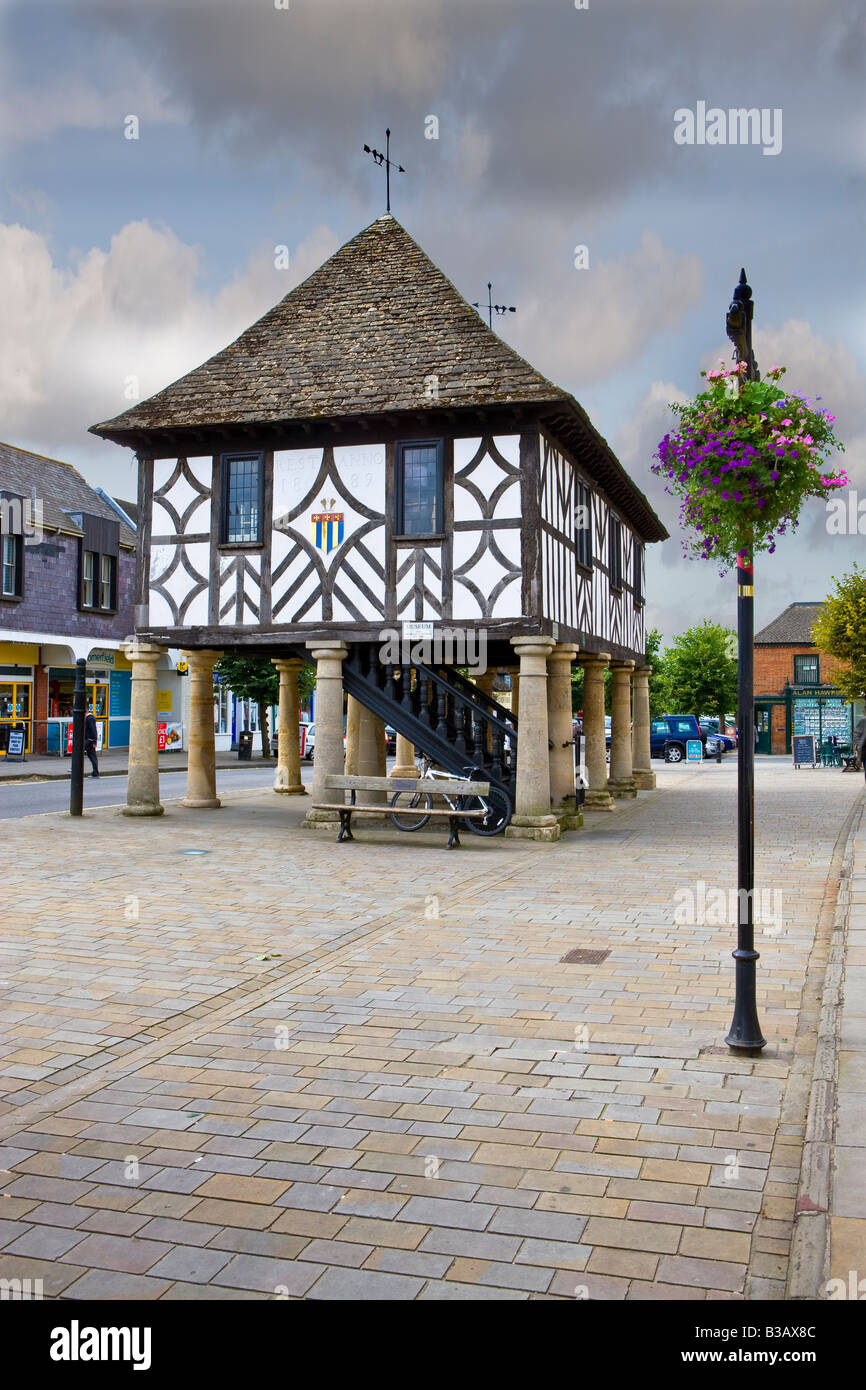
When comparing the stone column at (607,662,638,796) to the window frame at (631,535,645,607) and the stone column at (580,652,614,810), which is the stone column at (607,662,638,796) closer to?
the window frame at (631,535,645,607)

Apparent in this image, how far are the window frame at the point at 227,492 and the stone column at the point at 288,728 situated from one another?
6015 millimetres

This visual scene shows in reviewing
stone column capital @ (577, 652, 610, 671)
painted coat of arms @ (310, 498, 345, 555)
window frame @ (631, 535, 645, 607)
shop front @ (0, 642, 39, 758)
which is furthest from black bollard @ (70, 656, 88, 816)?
shop front @ (0, 642, 39, 758)

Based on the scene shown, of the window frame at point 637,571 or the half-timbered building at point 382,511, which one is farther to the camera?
the window frame at point 637,571

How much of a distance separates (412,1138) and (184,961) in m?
3.63

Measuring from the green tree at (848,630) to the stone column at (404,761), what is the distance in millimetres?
17351

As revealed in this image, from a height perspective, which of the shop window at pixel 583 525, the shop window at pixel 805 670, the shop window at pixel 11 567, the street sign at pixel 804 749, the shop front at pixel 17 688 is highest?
the shop window at pixel 11 567

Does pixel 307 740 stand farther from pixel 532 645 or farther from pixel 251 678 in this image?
pixel 532 645

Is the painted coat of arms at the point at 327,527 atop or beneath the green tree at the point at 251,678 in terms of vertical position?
atop

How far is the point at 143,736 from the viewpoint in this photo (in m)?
17.9

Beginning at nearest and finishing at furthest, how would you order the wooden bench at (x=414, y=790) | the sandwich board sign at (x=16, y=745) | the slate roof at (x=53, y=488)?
the wooden bench at (x=414, y=790) < the sandwich board sign at (x=16, y=745) < the slate roof at (x=53, y=488)

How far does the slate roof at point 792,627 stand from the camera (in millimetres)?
55938

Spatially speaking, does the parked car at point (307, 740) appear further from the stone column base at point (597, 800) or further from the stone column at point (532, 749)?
the stone column at point (532, 749)

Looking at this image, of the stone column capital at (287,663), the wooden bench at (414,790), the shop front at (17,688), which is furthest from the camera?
the shop front at (17,688)

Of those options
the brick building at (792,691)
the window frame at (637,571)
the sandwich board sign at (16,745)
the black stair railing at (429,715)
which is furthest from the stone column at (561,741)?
the brick building at (792,691)
